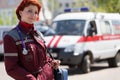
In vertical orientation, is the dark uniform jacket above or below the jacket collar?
below

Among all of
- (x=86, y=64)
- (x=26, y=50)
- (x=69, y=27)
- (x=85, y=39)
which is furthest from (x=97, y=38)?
(x=26, y=50)

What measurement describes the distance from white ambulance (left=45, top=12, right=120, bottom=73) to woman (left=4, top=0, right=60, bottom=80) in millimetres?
9987

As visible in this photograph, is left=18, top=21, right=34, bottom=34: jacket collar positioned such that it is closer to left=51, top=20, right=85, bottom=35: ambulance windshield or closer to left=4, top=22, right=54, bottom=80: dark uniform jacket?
left=4, top=22, right=54, bottom=80: dark uniform jacket

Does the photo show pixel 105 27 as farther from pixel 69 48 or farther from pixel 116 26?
pixel 69 48

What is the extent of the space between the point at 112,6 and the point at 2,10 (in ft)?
173

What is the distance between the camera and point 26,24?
11.7 feet

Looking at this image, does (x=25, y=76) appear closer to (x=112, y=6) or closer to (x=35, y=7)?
(x=35, y=7)

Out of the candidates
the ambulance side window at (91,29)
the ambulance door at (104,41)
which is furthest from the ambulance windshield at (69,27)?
the ambulance door at (104,41)

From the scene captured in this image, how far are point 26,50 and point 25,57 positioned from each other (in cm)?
6

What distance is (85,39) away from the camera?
46.3ft

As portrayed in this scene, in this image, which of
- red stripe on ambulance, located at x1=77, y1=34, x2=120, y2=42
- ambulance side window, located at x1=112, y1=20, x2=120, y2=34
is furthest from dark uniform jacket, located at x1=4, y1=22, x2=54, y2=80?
ambulance side window, located at x1=112, y1=20, x2=120, y2=34

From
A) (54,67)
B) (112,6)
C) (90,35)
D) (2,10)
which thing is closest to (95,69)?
(90,35)

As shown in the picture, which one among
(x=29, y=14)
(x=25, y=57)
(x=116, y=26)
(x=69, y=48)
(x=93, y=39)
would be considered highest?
(x=29, y=14)

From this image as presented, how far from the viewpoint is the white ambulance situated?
13695mm
